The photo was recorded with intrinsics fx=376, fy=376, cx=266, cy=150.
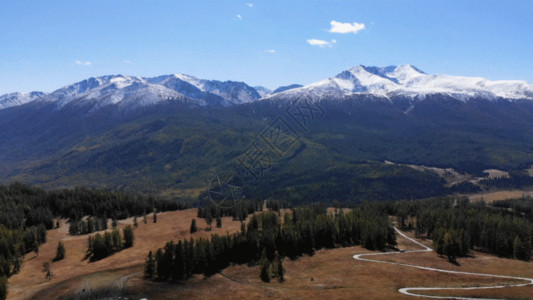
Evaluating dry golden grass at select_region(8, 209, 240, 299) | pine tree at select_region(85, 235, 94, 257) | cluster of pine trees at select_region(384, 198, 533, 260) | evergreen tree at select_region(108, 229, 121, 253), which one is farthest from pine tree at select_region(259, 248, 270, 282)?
pine tree at select_region(85, 235, 94, 257)

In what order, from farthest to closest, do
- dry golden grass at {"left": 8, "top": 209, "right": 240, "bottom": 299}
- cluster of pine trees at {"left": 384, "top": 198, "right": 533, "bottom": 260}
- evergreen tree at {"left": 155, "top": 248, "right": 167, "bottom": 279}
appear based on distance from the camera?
cluster of pine trees at {"left": 384, "top": 198, "right": 533, "bottom": 260} < evergreen tree at {"left": 155, "top": 248, "right": 167, "bottom": 279} < dry golden grass at {"left": 8, "top": 209, "right": 240, "bottom": 299}

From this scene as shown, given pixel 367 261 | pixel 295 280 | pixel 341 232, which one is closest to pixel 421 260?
pixel 367 261

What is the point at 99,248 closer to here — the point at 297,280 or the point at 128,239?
the point at 128,239

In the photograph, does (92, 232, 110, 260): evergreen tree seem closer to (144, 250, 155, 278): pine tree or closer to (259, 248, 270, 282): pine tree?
(144, 250, 155, 278): pine tree

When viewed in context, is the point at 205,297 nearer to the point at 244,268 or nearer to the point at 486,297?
the point at 244,268

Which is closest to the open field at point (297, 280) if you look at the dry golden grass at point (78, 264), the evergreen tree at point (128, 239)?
the dry golden grass at point (78, 264)

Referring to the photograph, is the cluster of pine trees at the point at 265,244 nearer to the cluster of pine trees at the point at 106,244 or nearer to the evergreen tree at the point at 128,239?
the cluster of pine trees at the point at 106,244
